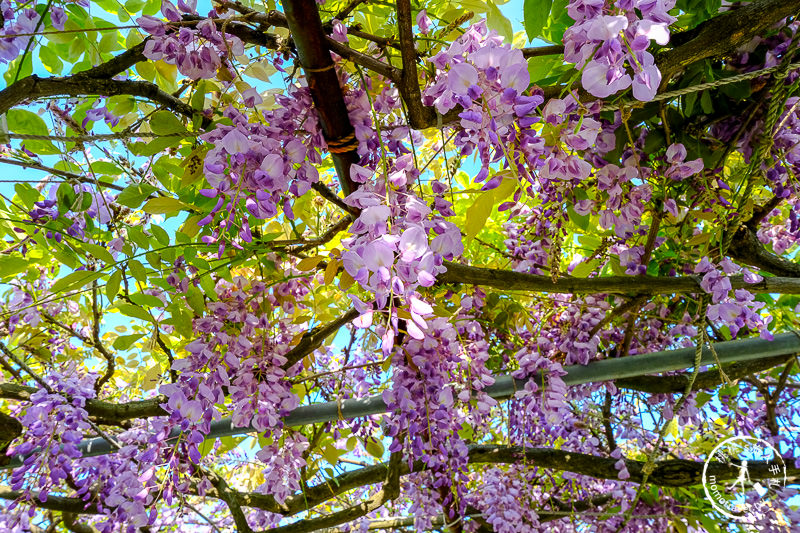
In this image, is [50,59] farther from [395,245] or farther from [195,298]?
[395,245]

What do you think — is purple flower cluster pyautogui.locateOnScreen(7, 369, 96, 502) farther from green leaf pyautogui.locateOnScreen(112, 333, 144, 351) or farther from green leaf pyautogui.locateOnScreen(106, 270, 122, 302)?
green leaf pyautogui.locateOnScreen(106, 270, 122, 302)

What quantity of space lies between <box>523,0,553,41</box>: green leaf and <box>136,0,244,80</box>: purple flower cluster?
498 mm

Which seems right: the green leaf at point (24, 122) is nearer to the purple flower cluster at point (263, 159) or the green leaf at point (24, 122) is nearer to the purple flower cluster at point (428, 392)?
the purple flower cluster at point (263, 159)

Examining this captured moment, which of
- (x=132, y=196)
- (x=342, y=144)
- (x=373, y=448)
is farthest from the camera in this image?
(x=373, y=448)

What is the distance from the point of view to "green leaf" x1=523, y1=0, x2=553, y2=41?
883mm

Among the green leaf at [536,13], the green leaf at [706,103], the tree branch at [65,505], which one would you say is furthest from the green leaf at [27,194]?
the tree branch at [65,505]

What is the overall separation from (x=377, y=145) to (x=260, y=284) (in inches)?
28.9

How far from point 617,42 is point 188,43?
0.70m

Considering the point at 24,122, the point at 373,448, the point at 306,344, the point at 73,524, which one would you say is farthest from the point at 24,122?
the point at 73,524

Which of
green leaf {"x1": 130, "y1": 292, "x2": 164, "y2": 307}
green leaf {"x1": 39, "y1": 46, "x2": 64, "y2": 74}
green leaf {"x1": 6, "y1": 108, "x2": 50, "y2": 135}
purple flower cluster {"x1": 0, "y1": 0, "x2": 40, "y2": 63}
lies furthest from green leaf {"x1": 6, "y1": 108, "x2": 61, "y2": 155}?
green leaf {"x1": 130, "y1": 292, "x2": 164, "y2": 307}

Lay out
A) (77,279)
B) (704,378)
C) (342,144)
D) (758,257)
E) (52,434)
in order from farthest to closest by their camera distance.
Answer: (704,378), (52,434), (758,257), (77,279), (342,144)

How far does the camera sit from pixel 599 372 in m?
1.83

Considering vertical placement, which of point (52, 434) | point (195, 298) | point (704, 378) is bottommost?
point (52, 434)

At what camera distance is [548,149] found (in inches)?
32.8
